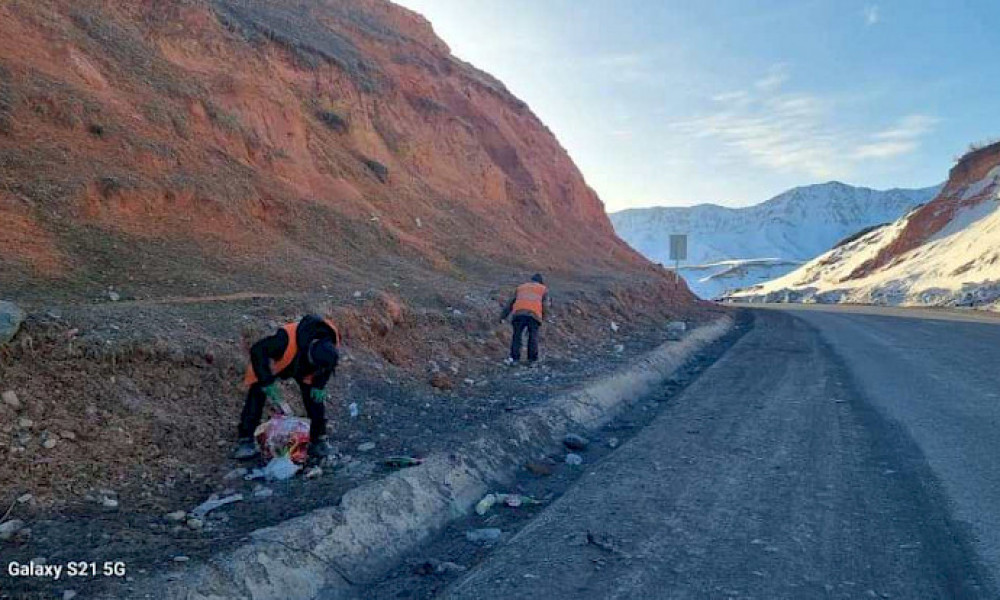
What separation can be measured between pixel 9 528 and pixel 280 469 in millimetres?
1766

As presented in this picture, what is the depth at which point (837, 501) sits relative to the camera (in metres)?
5.16

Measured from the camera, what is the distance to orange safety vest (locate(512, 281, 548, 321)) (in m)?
11.0

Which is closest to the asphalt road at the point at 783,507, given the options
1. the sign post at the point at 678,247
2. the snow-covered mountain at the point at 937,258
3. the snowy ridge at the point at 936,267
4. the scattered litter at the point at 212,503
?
the scattered litter at the point at 212,503

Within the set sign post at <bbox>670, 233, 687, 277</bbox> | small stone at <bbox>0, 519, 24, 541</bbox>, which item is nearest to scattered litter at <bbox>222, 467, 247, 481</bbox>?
small stone at <bbox>0, 519, 24, 541</bbox>

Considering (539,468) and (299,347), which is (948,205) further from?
(299,347)

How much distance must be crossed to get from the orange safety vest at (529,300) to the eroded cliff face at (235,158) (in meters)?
2.69

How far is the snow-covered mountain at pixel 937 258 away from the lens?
32653 millimetres

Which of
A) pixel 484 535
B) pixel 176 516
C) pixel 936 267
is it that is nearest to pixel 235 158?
pixel 176 516

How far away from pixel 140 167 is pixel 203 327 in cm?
486

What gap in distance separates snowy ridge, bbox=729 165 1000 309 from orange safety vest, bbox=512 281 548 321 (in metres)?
24.7

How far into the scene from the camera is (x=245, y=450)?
5.66m

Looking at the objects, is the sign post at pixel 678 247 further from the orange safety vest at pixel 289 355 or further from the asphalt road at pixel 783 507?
the orange safety vest at pixel 289 355

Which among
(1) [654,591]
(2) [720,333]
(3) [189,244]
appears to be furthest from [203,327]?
(2) [720,333]

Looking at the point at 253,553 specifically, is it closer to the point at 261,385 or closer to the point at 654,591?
the point at 261,385
